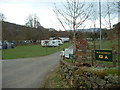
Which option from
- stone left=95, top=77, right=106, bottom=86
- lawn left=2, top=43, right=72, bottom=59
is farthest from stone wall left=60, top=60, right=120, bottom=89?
lawn left=2, top=43, right=72, bottom=59

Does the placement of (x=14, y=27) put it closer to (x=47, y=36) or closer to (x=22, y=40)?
(x=22, y=40)

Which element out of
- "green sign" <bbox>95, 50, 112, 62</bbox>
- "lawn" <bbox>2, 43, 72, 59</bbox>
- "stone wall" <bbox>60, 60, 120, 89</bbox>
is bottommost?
"lawn" <bbox>2, 43, 72, 59</bbox>

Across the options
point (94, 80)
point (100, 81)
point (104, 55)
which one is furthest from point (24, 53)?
point (100, 81)

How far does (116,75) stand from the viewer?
496 cm

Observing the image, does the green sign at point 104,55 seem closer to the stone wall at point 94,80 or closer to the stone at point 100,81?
the stone wall at point 94,80

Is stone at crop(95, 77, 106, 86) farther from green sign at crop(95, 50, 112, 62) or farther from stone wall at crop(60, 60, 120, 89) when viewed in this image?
green sign at crop(95, 50, 112, 62)

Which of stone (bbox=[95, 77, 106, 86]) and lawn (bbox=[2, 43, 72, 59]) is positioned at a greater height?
stone (bbox=[95, 77, 106, 86])

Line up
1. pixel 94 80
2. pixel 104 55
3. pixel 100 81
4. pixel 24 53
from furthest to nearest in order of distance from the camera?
pixel 24 53 → pixel 104 55 → pixel 94 80 → pixel 100 81

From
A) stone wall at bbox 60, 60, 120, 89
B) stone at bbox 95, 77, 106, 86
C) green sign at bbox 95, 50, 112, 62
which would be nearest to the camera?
stone wall at bbox 60, 60, 120, 89

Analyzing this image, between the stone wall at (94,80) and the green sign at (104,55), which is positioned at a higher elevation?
the green sign at (104,55)

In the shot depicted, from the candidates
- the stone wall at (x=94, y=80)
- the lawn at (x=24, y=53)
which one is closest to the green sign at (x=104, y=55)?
the stone wall at (x=94, y=80)

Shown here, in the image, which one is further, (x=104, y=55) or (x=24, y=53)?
(x=24, y=53)

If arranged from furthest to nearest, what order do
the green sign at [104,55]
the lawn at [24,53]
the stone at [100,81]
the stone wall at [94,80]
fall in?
the lawn at [24,53], the green sign at [104,55], the stone at [100,81], the stone wall at [94,80]

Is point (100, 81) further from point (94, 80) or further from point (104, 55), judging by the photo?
→ point (104, 55)
